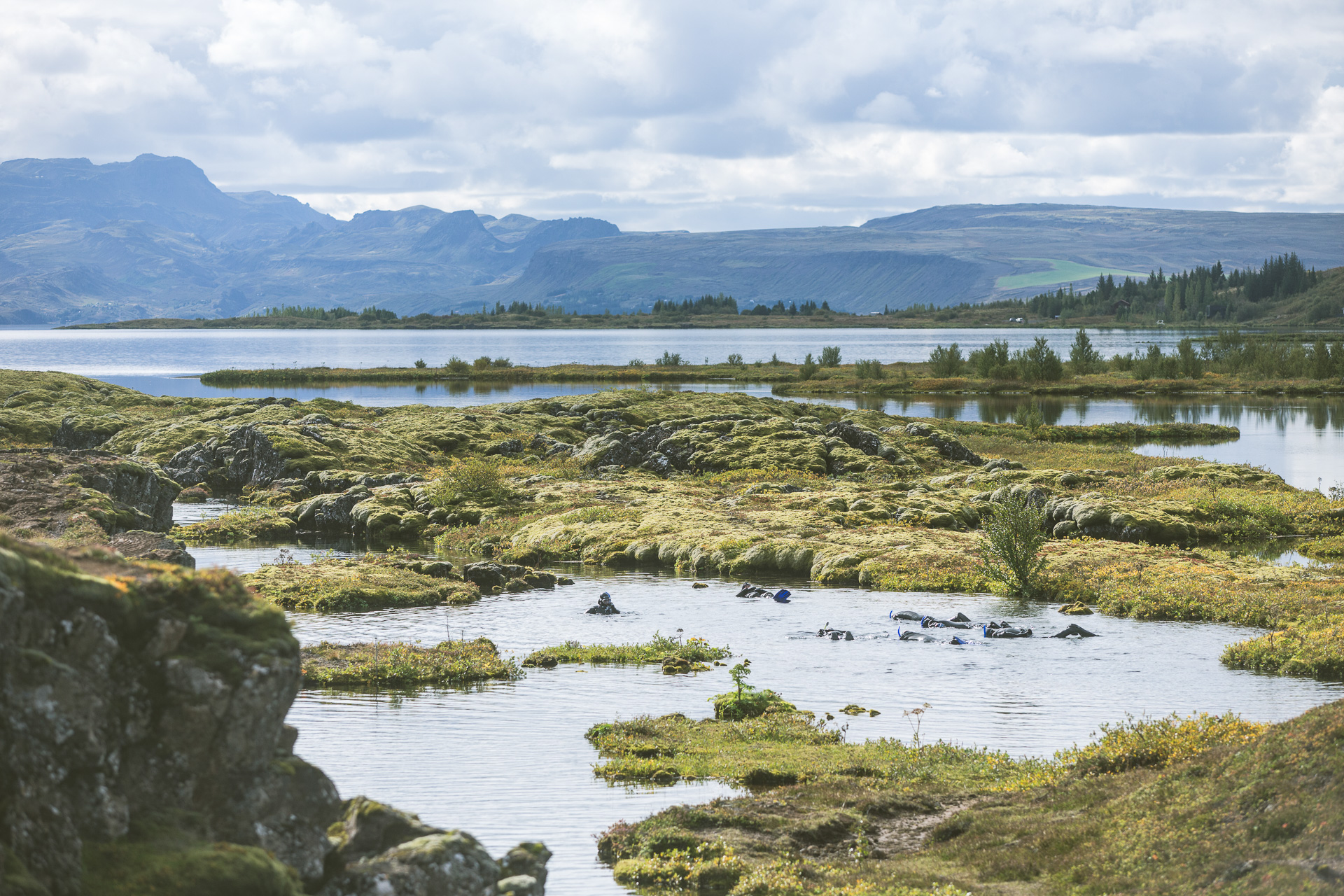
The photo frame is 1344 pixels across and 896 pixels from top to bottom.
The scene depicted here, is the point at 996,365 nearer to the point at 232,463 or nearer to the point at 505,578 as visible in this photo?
the point at 232,463

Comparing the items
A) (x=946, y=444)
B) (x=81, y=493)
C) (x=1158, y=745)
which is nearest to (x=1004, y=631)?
(x=1158, y=745)

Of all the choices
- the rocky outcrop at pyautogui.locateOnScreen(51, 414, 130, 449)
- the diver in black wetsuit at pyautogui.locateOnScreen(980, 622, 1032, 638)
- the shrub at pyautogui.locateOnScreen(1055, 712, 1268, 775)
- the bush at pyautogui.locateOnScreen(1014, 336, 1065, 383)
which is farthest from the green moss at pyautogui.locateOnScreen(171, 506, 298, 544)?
the bush at pyautogui.locateOnScreen(1014, 336, 1065, 383)

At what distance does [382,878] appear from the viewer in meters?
9.41

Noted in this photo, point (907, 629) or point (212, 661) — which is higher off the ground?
point (212, 661)

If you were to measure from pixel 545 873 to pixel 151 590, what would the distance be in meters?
4.90

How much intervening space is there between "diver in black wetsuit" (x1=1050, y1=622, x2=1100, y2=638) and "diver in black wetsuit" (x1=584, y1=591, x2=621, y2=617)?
12.7 m

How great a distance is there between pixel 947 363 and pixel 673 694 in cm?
13019

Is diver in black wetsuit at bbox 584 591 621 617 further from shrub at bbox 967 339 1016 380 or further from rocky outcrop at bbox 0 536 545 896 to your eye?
shrub at bbox 967 339 1016 380

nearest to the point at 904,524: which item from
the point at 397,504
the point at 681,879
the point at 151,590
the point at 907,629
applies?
the point at 907,629

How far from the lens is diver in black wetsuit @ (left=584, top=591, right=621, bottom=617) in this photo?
32.2 metres

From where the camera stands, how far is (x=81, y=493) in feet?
107

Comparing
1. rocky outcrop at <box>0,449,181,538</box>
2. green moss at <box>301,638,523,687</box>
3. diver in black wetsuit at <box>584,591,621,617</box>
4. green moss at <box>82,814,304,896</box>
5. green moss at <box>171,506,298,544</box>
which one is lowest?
diver in black wetsuit at <box>584,591,621,617</box>

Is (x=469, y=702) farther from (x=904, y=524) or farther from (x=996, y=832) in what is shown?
(x=904, y=524)

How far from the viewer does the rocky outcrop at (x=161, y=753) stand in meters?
8.18
